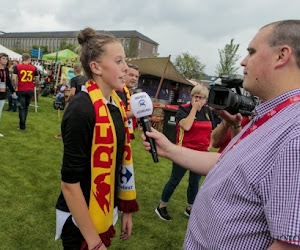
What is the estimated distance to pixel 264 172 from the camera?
87cm

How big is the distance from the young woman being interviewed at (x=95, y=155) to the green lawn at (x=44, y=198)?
1.53 meters

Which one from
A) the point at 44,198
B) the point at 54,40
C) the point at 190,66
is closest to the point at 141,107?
the point at 44,198

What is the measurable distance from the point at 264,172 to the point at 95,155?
918 mm

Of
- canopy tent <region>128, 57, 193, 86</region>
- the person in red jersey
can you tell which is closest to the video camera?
the person in red jersey

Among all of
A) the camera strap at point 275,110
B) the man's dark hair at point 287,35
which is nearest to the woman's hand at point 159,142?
the camera strap at point 275,110

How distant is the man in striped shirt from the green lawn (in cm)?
223

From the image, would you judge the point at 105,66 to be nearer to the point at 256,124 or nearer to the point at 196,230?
the point at 256,124

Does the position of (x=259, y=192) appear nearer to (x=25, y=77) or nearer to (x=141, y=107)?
(x=141, y=107)

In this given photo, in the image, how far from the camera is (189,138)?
3662mm

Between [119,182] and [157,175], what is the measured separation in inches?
144

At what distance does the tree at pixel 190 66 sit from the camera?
132 feet

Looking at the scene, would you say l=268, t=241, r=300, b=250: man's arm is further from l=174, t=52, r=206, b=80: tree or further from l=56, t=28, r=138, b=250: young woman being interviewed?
l=174, t=52, r=206, b=80: tree

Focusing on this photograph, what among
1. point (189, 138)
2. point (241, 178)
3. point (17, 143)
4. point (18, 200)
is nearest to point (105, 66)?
point (241, 178)

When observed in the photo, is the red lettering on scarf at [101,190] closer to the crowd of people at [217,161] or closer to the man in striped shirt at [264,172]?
the crowd of people at [217,161]
